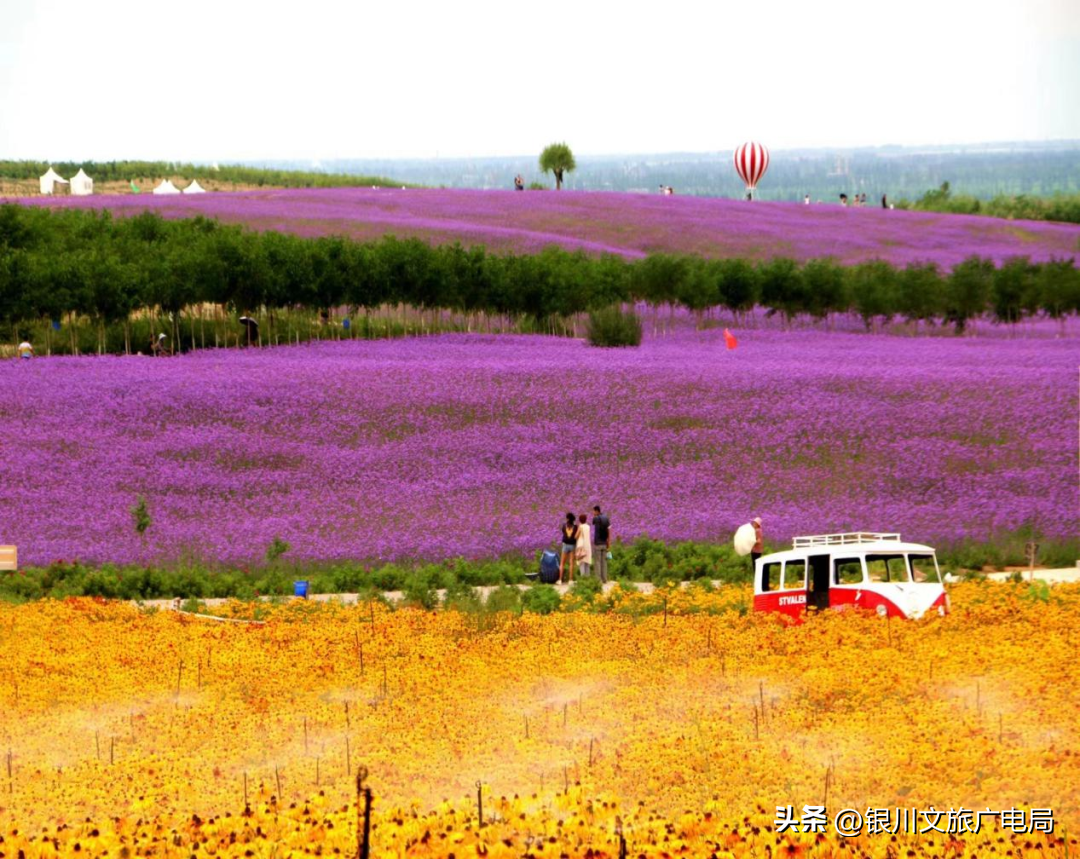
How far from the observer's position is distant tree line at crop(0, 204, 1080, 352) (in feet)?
169

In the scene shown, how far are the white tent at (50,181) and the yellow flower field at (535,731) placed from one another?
10984 centimetres

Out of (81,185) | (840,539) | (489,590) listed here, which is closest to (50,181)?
(81,185)

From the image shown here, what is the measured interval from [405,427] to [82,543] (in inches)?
372

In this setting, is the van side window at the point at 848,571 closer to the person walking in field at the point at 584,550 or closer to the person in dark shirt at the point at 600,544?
the person in dark shirt at the point at 600,544

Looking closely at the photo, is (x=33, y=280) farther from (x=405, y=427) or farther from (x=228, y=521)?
(x=228, y=521)

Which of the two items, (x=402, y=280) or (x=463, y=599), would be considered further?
(x=402, y=280)

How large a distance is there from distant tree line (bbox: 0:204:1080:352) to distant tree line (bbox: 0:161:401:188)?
6248 cm

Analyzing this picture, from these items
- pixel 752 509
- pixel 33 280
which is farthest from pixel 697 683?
pixel 33 280

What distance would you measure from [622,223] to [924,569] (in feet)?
230

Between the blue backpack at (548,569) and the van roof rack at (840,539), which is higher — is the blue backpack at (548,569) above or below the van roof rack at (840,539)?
below

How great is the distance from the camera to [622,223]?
9488cm

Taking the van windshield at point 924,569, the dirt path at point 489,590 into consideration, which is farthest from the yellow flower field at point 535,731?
the dirt path at point 489,590

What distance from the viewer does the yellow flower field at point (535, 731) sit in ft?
39.3

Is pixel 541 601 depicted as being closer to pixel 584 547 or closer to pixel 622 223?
pixel 584 547
